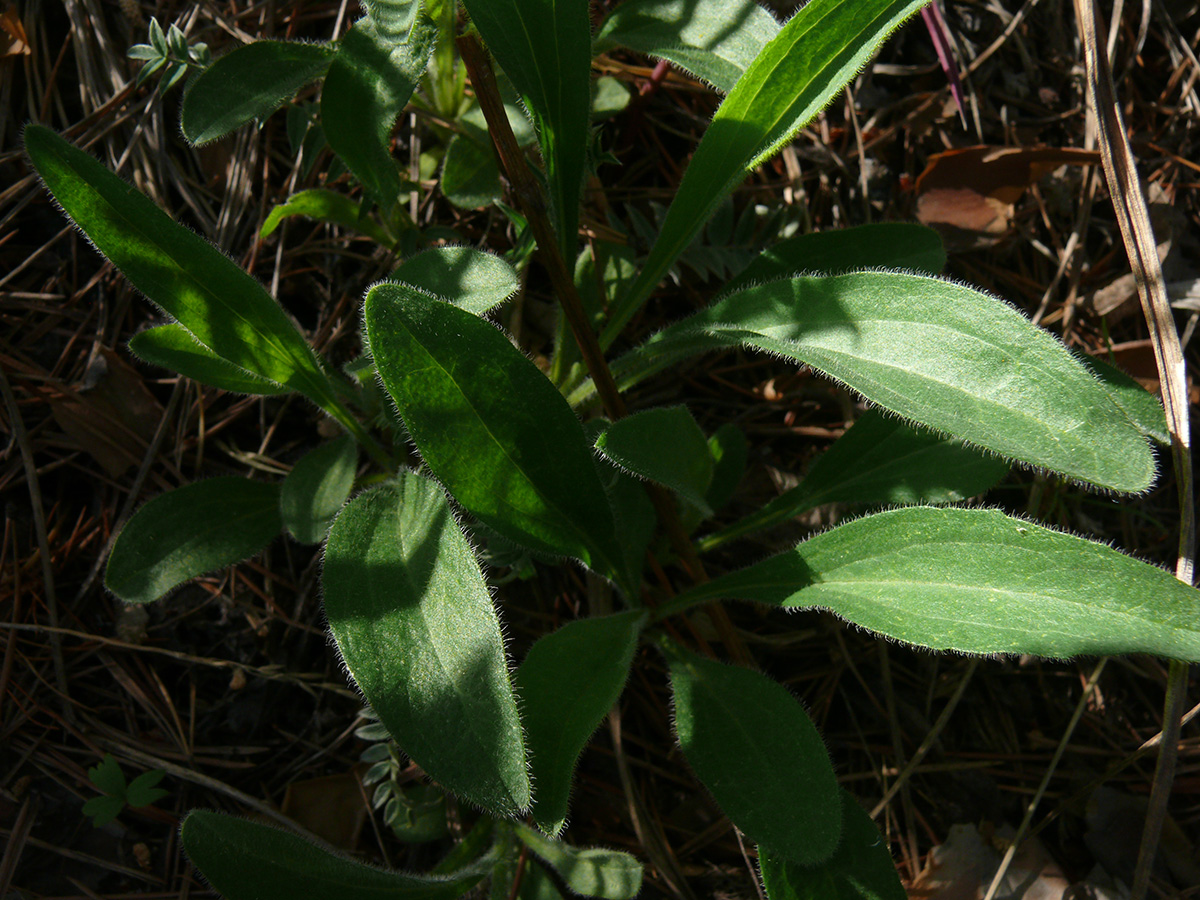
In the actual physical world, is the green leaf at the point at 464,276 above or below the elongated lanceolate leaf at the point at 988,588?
above

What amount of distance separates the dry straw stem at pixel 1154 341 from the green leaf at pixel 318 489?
4.46ft

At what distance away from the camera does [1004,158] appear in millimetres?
1729

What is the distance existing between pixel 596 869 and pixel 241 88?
1.41 metres

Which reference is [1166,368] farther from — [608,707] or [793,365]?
[608,707]

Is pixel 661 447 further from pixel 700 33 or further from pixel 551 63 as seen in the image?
pixel 700 33

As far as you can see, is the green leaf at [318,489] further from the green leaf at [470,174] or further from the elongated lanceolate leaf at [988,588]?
the elongated lanceolate leaf at [988,588]

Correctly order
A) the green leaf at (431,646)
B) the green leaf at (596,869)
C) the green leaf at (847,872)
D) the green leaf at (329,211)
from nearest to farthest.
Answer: the green leaf at (431,646) < the green leaf at (847,872) < the green leaf at (596,869) < the green leaf at (329,211)

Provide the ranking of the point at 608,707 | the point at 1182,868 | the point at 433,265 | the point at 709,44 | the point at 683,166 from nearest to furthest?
the point at 608,707
the point at 433,265
the point at 709,44
the point at 1182,868
the point at 683,166

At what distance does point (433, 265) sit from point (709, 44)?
2.06ft

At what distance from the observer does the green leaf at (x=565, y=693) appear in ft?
3.51

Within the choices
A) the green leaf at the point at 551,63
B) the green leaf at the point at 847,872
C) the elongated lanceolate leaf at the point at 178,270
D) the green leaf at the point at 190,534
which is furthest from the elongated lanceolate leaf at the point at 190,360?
the green leaf at the point at 847,872

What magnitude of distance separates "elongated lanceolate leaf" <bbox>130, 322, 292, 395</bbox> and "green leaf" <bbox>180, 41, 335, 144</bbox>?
325mm

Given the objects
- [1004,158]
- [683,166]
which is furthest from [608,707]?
[1004,158]

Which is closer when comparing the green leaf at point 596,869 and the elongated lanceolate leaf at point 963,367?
the elongated lanceolate leaf at point 963,367
